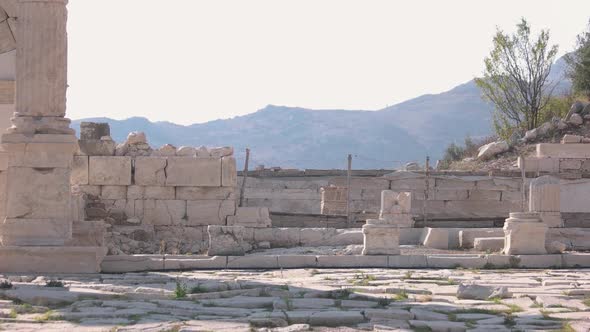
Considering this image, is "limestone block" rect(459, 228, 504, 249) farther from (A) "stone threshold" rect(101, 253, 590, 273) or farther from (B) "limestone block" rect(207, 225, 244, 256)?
(B) "limestone block" rect(207, 225, 244, 256)

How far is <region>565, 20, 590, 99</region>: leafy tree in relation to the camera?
35.8 m

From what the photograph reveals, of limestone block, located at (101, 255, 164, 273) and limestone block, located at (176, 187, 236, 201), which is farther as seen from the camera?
limestone block, located at (176, 187, 236, 201)

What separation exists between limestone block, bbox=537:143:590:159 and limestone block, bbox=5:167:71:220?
17558 mm

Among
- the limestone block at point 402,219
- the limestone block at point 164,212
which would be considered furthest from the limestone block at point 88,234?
the limestone block at point 402,219

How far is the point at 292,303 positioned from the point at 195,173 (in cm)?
1102

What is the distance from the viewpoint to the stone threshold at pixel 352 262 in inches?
564

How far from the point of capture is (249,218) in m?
20.7

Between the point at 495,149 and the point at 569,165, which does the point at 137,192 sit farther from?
the point at 495,149

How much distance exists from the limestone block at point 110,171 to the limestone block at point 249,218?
2.36 meters

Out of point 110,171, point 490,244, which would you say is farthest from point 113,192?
point 490,244

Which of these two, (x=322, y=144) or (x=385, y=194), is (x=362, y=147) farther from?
(x=385, y=194)

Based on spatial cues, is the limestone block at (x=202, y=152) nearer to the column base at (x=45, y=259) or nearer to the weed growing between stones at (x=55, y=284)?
the column base at (x=45, y=259)

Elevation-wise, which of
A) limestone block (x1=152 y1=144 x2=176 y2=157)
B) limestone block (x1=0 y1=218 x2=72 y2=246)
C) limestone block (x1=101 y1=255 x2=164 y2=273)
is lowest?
limestone block (x1=101 y1=255 x2=164 y2=273)

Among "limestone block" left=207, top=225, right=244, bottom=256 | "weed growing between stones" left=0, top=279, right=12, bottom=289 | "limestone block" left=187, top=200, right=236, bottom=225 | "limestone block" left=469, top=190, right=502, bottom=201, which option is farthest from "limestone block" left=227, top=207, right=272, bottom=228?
"weed growing between stones" left=0, top=279, right=12, bottom=289
